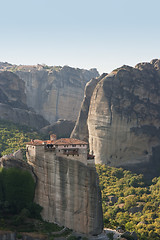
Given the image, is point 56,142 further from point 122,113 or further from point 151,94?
point 151,94

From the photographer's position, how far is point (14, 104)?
149875 mm

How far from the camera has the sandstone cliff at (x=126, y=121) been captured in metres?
116

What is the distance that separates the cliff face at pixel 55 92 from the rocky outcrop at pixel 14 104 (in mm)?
24500

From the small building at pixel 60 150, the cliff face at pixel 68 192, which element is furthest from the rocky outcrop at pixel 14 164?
the small building at pixel 60 150

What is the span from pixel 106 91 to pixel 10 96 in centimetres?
4365

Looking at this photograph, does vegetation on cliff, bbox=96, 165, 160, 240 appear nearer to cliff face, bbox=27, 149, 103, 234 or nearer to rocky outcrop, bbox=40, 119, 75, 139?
cliff face, bbox=27, 149, 103, 234

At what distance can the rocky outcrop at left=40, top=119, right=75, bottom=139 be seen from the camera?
13838 cm

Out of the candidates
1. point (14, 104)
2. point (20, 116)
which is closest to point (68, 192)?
point (20, 116)

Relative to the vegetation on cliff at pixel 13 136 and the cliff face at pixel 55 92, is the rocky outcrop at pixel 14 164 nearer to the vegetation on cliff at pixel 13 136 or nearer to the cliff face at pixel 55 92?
the vegetation on cliff at pixel 13 136

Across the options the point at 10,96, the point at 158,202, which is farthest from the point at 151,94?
the point at 10,96

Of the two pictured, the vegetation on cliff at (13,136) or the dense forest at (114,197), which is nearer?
the dense forest at (114,197)

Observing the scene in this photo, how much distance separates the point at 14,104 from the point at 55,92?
3204cm

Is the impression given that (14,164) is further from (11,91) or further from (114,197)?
(11,91)

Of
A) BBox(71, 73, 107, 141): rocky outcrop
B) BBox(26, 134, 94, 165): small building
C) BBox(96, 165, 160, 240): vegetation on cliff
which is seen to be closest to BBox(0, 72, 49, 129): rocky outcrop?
BBox(71, 73, 107, 141): rocky outcrop
